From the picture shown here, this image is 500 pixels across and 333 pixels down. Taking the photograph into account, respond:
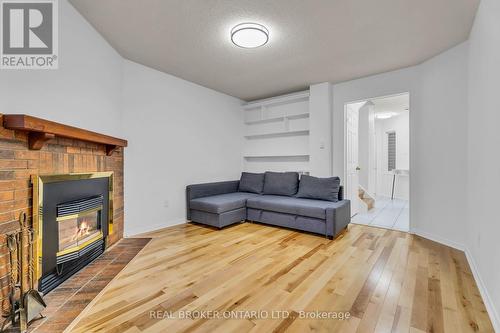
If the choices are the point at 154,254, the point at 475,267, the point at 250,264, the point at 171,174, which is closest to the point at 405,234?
the point at 475,267

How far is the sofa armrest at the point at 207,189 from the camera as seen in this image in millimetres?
4066

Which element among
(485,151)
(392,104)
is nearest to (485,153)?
(485,151)

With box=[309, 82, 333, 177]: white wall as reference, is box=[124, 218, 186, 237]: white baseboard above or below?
below

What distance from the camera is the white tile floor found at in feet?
12.9

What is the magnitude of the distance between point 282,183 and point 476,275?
112 inches

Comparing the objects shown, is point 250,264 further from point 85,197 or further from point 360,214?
point 360,214

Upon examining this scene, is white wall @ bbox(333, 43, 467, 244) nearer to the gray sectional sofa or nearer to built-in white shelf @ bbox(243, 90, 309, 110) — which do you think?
the gray sectional sofa

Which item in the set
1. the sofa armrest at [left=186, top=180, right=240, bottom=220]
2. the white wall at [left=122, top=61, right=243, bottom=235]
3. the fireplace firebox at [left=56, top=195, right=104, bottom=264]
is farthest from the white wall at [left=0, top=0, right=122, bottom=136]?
the sofa armrest at [left=186, top=180, right=240, bottom=220]

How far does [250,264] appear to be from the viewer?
2434 mm

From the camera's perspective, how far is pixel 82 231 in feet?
7.64

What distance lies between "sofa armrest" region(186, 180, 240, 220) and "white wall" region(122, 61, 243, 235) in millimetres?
121

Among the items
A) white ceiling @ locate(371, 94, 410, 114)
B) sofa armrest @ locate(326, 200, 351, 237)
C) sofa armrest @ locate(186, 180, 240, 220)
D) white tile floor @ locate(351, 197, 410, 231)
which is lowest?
white tile floor @ locate(351, 197, 410, 231)

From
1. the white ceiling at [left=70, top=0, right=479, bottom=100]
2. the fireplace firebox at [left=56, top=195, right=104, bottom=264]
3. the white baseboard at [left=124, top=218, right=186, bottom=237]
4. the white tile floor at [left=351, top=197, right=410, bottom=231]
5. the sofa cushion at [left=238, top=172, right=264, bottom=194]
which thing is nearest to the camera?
the fireplace firebox at [left=56, top=195, right=104, bottom=264]

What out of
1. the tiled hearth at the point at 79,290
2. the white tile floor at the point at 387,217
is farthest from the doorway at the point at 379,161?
the tiled hearth at the point at 79,290
